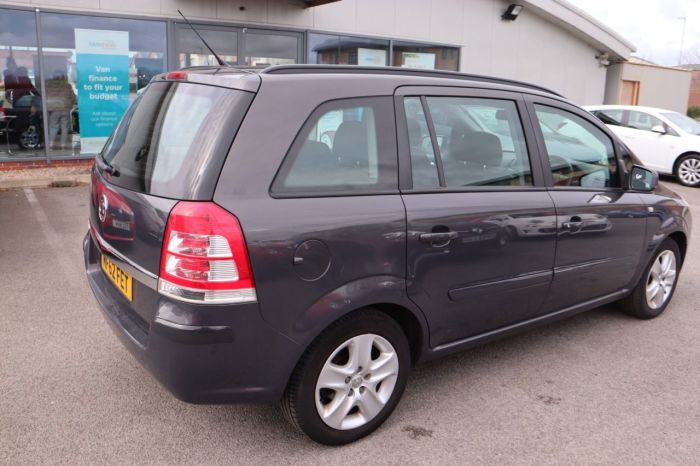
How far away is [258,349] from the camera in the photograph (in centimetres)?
250

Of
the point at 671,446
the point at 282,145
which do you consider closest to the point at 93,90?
the point at 282,145

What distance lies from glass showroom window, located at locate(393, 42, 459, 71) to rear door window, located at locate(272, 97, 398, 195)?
10850mm

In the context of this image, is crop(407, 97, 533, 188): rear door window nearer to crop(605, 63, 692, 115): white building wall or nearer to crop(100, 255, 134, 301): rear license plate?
crop(100, 255, 134, 301): rear license plate

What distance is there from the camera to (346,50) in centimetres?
1274

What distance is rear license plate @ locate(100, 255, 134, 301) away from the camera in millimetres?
2748

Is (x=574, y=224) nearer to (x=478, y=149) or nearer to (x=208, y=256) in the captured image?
(x=478, y=149)

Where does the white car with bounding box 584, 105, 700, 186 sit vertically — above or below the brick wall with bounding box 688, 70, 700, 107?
below

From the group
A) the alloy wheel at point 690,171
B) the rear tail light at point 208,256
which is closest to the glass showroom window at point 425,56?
the alloy wheel at point 690,171

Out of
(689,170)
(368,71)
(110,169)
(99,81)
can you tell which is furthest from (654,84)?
(110,169)

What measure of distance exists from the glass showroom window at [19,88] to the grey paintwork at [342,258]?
7617 mm

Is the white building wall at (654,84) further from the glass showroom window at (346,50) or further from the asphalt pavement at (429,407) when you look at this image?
the asphalt pavement at (429,407)

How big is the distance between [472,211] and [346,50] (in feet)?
34.0

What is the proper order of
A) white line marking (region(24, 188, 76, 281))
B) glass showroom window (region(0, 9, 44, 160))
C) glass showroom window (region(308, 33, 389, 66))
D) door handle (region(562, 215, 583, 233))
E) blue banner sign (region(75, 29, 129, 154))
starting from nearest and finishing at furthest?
door handle (region(562, 215, 583, 233)) < white line marking (region(24, 188, 76, 281)) < glass showroom window (region(0, 9, 44, 160)) < blue banner sign (region(75, 29, 129, 154)) < glass showroom window (region(308, 33, 389, 66))

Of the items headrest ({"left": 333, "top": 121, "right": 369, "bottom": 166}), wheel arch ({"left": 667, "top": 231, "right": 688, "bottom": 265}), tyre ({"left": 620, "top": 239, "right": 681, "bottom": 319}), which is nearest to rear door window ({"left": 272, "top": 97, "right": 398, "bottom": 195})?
headrest ({"left": 333, "top": 121, "right": 369, "bottom": 166})
